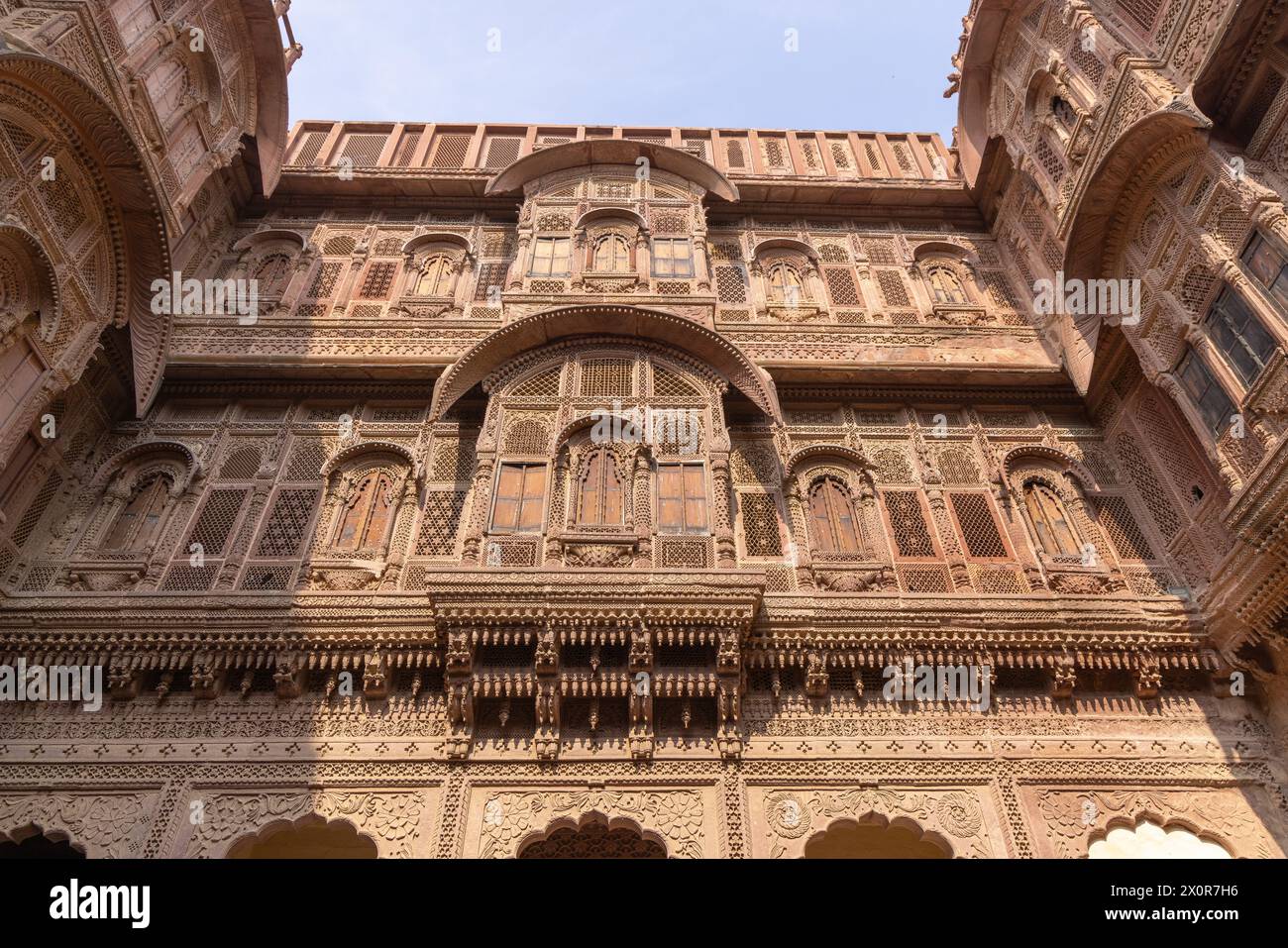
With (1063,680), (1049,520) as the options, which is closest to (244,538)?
(1063,680)

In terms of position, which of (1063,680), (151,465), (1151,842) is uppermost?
(151,465)

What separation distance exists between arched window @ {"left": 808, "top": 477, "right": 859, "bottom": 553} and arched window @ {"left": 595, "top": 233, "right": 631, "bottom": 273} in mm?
4187

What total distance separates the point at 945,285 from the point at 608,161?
547 centimetres

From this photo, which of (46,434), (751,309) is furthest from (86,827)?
(751,309)

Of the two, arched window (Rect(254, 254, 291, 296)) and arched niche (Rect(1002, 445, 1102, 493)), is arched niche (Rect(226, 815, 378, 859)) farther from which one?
arched niche (Rect(1002, 445, 1102, 493))

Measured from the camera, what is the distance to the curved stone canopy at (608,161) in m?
13.4

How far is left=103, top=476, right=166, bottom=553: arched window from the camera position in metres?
9.45

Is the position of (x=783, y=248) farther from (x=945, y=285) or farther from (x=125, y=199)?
(x=125, y=199)

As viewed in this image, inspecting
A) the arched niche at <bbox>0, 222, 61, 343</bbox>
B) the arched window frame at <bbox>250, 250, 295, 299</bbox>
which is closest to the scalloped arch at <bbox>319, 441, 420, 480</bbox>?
the arched niche at <bbox>0, 222, 61, 343</bbox>

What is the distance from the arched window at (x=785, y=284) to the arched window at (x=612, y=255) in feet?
7.23

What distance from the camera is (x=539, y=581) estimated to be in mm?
7957

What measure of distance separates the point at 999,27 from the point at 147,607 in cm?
1342

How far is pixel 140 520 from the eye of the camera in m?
9.70

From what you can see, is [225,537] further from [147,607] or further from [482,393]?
[482,393]
